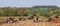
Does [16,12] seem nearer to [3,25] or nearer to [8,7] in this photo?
[8,7]

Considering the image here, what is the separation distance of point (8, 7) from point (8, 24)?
13292 mm

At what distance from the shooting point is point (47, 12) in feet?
87.3

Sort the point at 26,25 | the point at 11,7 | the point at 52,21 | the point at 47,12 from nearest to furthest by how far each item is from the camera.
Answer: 1. the point at 26,25
2. the point at 52,21
3. the point at 47,12
4. the point at 11,7

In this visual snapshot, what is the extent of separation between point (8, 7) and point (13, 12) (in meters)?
3.20

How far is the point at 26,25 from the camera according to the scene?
725 inches

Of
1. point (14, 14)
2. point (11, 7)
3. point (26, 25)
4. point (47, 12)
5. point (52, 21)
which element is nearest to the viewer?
point (26, 25)

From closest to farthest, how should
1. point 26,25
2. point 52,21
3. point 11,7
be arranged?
1. point 26,25
2. point 52,21
3. point 11,7

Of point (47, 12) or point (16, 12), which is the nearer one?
point (47, 12)

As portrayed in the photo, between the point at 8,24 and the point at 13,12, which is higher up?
the point at 8,24

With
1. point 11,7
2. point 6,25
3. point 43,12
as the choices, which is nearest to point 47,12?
point 43,12

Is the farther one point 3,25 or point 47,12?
point 47,12

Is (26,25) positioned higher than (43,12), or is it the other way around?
(26,25)

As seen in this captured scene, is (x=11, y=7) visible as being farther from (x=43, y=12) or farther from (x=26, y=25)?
(x=26, y=25)

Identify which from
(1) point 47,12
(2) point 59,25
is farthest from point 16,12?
(2) point 59,25
